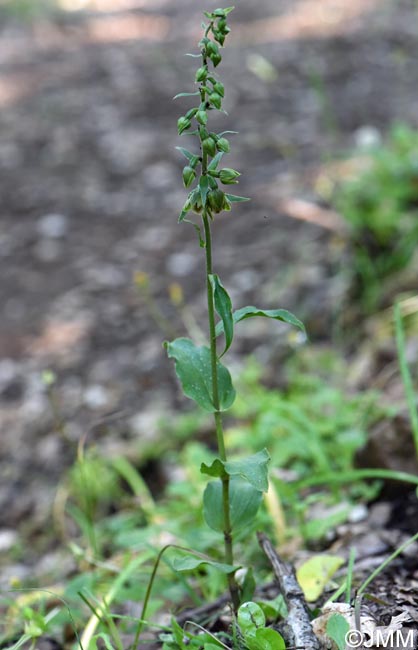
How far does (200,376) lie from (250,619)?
1.50 ft

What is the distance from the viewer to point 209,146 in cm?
115

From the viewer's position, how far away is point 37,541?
8.14ft

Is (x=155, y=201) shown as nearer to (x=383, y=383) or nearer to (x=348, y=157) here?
(x=348, y=157)

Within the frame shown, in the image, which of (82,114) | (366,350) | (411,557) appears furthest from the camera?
(82,114)

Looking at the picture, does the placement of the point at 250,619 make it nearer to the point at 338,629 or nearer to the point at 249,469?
the point at 338,629

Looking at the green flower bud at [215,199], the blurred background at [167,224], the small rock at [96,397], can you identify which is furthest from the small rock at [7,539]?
the green flower bud at [215,199]

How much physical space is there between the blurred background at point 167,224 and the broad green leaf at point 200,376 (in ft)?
1.95

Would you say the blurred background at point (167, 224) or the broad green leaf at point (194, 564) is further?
the blurred background at point (167, 224)

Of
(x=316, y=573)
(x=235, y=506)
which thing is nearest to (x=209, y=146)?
(x=235, y=506)

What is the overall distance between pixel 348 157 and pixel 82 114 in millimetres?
2703

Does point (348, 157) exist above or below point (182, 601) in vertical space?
above

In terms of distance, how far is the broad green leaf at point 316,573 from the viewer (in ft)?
4.76

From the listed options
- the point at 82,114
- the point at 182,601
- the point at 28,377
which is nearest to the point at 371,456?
the point at 182,601

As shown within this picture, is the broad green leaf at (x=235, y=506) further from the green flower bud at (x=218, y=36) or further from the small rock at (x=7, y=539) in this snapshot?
the small rock at (x=7, y=539)
